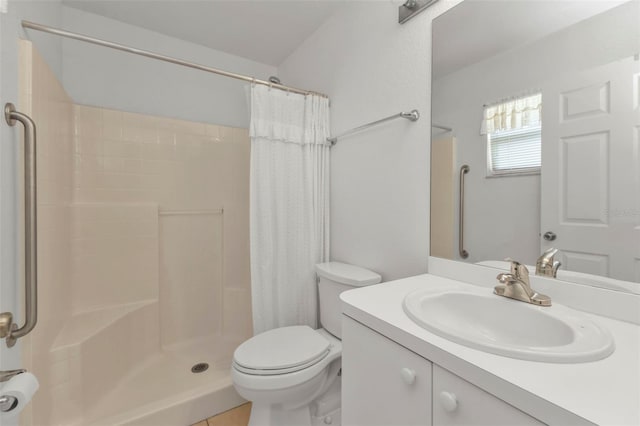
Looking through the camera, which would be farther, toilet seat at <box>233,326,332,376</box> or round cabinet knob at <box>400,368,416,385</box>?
toilet seat at <box>233,326,332,376</box>

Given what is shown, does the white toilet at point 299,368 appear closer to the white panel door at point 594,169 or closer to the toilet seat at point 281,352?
the toilet seat at point 281,352

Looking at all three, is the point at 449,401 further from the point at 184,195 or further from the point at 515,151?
the point at 184,195

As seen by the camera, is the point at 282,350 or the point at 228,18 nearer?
the point at 282,350

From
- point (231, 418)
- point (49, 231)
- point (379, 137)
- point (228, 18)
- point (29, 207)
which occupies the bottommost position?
point (231, 418)

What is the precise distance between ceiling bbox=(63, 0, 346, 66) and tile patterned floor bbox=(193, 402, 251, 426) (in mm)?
2337

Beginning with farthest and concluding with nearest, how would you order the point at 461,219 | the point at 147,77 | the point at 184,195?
1. the point at 184,195
2. the point at 147,77
3. the point at 461,219

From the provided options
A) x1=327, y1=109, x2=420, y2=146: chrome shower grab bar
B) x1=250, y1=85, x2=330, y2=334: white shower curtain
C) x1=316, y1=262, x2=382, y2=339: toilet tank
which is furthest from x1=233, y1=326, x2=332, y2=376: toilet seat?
x1=327, y1=109, x2=420, y2=146: chrome shower grab bar

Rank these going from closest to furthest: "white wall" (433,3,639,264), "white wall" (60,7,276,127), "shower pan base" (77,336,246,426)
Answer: "white wall" (433,3,639,264)
"shower pan base" (77,336,246,426)
"white wall" (60,7,276,127)

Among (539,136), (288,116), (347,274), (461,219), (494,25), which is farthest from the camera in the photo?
(288,116)

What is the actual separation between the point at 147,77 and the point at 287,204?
140 cm

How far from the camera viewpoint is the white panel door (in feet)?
2.29

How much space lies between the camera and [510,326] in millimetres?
786

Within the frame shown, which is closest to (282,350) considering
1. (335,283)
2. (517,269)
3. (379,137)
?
(335,283)

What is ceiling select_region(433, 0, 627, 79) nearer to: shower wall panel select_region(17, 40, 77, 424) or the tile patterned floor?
shower wall panel select_region(17, 40, 77, 424)
